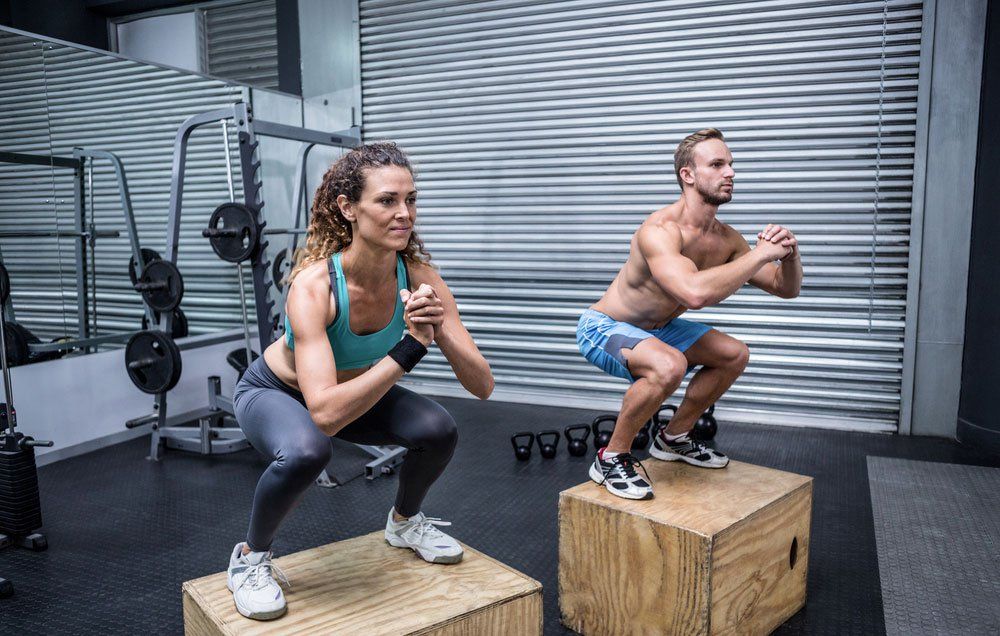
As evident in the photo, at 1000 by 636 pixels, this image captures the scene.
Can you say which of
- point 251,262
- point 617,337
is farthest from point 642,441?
point 251,262

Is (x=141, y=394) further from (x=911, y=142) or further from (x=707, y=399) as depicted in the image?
(x=911, y=142)

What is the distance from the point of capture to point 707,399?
7.93ft

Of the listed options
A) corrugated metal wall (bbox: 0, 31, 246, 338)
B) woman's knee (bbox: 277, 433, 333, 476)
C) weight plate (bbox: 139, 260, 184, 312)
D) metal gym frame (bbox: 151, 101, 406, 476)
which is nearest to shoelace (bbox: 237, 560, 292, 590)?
woman's knee (bbox: 277, 433, 333, 476)

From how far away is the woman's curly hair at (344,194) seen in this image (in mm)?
1711

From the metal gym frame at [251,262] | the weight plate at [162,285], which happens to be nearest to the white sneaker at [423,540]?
the metal gym frame at [251,262]

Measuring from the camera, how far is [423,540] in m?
1.84

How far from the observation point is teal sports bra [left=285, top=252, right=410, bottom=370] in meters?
1.73

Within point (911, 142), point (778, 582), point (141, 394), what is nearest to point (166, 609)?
point (778, 582)

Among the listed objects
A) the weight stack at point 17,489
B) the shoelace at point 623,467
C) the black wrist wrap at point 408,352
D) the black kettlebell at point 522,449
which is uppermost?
the black wrist wrap at point 408,352

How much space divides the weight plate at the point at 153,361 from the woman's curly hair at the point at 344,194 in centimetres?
205

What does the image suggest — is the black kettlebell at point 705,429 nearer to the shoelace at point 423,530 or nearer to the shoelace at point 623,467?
the shoelace at point 623,467

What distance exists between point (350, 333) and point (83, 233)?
9.21ft

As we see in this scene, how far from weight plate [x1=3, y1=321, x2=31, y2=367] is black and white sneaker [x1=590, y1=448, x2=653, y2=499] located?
2.87 metres

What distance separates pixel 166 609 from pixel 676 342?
5.65 ft
